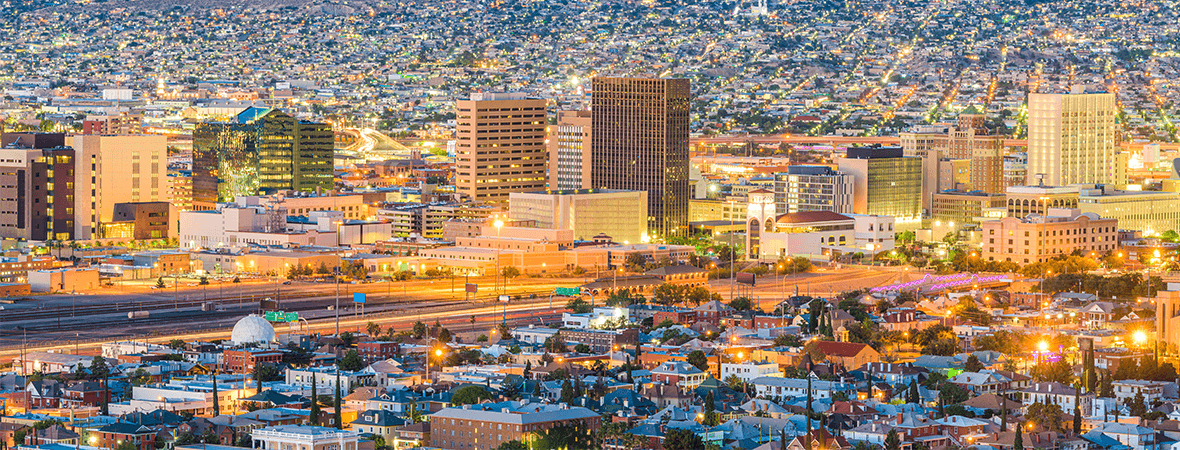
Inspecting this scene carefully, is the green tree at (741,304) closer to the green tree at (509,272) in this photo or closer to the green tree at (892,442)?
the green tree at (509,272)

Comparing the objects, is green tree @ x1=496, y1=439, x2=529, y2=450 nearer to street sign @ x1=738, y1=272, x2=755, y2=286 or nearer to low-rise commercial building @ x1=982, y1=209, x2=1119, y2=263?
street sign @ x1=738, y1=272, x2=755, y2=286

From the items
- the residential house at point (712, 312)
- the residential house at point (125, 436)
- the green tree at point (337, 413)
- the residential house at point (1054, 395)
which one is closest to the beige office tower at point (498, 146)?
the residential house at point (712, 312)

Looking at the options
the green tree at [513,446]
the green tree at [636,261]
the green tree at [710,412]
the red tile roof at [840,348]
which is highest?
the green tree at [636,261]

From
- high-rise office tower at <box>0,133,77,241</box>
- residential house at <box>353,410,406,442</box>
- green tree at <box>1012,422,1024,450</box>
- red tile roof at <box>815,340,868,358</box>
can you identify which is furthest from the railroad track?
green tree at <box>1012,422,1024,450</box>

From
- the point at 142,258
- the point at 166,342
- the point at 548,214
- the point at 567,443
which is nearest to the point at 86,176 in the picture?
the point at 142,258

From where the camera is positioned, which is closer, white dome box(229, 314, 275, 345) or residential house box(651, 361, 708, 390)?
residential house box(651, 361, 708, 390)

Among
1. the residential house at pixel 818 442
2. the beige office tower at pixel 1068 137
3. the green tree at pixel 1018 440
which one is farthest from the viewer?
the beige office tower at pixel 1068 137

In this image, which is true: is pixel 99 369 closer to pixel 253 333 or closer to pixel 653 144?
pixel 253 333
